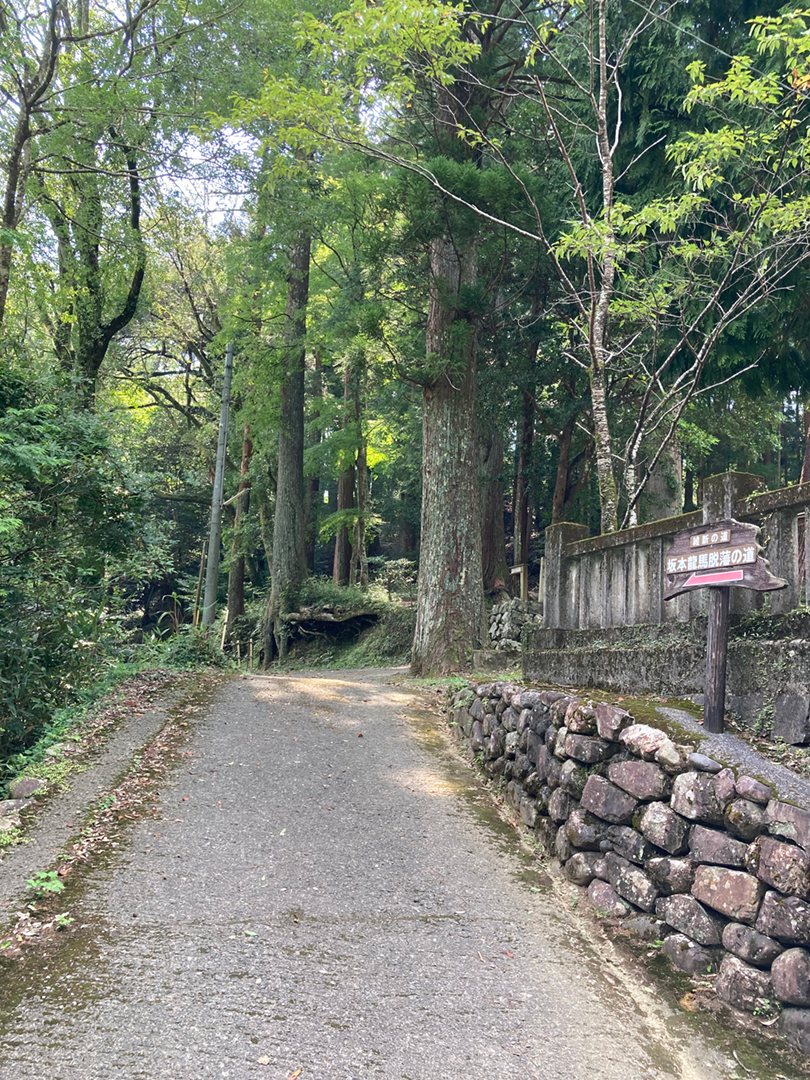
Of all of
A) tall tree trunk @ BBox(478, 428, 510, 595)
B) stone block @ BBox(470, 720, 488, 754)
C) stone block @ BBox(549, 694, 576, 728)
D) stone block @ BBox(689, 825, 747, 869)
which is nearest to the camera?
stone block @ BBox(689, 825, 747, 869)

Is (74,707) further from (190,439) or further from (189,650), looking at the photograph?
(190,439)

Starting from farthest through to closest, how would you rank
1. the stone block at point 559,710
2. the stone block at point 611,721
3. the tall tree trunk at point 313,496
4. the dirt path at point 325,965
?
the tall tree trunk at point 313,496 < the stone block at point 559,710 < the stone block at point 611,721 < the dirt path at point 325,965

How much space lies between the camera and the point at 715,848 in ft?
11.6

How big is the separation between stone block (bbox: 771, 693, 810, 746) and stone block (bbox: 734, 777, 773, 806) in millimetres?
459

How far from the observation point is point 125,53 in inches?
416

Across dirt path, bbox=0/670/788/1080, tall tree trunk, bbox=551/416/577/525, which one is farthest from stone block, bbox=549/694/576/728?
tall tree trunk, bbox=551/416/577/525

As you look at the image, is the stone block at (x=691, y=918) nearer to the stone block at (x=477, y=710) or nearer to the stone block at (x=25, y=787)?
→ the stone block at (x=477, y=710)

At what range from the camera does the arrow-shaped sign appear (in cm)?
401

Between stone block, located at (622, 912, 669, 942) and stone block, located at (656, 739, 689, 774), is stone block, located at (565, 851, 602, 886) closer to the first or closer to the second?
stone block, located at (622, 912, 669, 942)

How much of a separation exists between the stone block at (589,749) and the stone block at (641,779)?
13 cm

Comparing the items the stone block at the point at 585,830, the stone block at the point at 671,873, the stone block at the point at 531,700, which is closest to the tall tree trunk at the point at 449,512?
the stone block at the point at 531,700

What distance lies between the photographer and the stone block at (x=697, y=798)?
3.59 metres

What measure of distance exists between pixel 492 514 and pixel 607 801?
14081mm

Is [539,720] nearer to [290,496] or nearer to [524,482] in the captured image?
[290,496]
